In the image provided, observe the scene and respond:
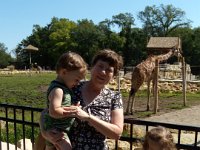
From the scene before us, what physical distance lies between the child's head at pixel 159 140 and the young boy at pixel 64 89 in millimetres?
568

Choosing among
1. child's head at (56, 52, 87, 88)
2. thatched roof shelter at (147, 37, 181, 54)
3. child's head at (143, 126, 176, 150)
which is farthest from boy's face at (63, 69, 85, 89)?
thatched roof shelter at (147, 37, 181, 54)

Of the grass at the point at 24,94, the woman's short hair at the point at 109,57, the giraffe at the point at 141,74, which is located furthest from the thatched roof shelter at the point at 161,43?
the woman's short hair at the point at 109,57

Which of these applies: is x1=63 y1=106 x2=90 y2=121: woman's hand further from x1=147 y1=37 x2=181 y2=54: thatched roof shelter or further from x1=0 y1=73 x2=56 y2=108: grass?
x1=147 y1=37 x2=181 y2=54: thatched roof shelter

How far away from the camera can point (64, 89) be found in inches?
107

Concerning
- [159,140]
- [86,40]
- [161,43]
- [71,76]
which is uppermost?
[86,40]

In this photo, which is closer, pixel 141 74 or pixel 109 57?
pixel 109 57

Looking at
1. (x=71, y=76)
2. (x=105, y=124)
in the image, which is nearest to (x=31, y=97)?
(x=71, y=76)

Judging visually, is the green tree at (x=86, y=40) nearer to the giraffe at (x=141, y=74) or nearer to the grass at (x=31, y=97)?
the grass at (x=31, y=97)

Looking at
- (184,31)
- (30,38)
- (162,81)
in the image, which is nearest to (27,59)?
(30,38)

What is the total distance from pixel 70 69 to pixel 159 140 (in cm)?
81

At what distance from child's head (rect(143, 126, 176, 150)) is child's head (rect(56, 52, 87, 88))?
0.66m

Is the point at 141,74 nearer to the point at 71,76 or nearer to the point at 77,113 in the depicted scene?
the point at 71,76

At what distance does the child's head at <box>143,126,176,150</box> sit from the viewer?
260cm

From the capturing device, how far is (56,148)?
2.81 meters
